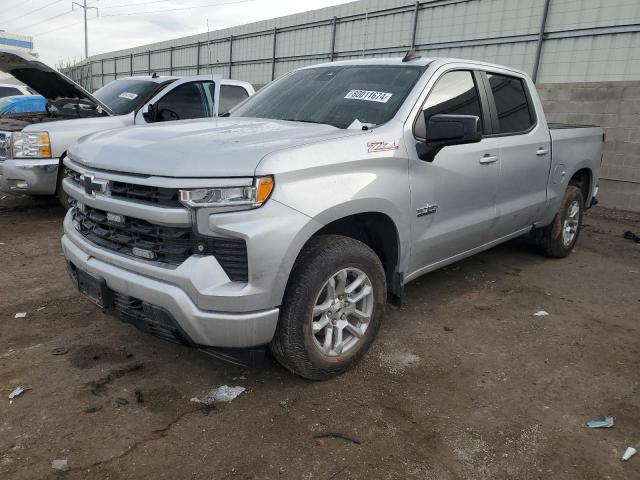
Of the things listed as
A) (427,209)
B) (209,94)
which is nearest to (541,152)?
(427,209)

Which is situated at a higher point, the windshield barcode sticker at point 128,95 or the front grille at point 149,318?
the windshield barcode sticker at point 128,95

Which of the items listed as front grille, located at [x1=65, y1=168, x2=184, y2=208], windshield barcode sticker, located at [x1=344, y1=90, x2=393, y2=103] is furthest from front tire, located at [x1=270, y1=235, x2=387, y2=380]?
windshield barcode sticker, located at [x1=344, y1=90, x2=393, y2=103]

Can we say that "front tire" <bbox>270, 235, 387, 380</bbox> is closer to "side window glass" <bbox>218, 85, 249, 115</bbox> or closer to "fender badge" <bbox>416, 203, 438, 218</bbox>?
"fender badge" <bbox>416, 203, 438, 218</bbox>

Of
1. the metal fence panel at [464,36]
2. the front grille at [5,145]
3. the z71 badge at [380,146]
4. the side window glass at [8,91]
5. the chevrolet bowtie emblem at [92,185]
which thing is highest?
the metal fence panel at [464,36]

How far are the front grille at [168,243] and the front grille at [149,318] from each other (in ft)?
0.77

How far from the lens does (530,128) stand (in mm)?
4551

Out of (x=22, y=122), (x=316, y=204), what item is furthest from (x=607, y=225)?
(x=22, y=122)

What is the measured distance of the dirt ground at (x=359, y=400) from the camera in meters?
2.31

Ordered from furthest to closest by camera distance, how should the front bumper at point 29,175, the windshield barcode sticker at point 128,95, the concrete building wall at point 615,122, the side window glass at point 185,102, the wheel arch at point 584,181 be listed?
the concrete building wall at point 615,122 < the windshield barcode sticker at point 128,95 < the side window glass at point 185,102 < the front bumper at point 29,175 < the wheel arch at point 584,181

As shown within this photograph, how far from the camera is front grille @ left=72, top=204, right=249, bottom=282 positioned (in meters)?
2.37

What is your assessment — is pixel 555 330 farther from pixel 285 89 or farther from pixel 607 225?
pixel 607 225

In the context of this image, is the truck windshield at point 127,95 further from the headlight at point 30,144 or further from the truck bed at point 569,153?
the truck bed at point 569,153

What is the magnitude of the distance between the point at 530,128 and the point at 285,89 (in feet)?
7.25

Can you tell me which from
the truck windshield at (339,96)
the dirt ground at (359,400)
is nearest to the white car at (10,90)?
the dirt ground at (359,400)
